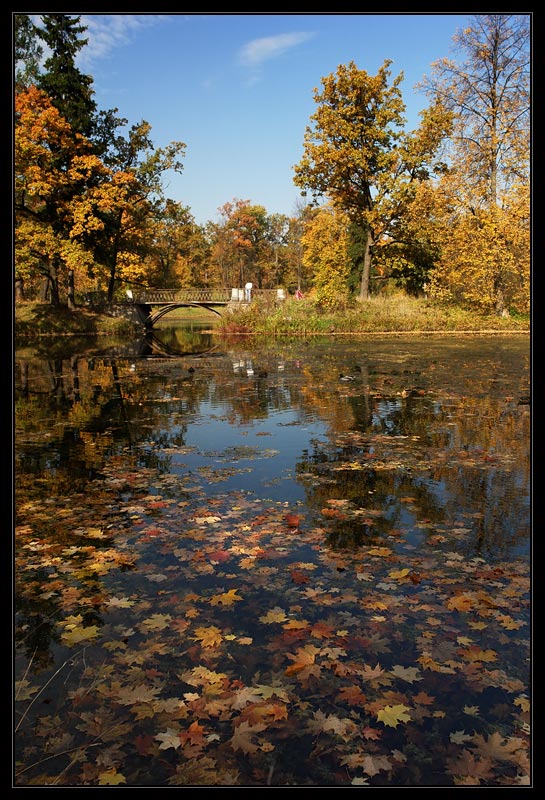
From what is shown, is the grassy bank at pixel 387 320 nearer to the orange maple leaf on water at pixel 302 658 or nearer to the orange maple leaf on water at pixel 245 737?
the orange maple leaf on water at pixel 302 658

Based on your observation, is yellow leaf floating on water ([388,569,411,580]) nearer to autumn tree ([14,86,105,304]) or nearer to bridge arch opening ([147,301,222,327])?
autumn tree ([14,86,105,304])

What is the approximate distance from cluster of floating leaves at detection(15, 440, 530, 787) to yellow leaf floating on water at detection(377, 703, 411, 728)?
12 mm

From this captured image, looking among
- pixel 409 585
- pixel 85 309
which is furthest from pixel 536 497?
pixel 85 309

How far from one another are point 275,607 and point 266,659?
2.21 ft

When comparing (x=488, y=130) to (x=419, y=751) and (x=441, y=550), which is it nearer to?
(x=441, y=550)

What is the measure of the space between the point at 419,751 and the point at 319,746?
0.52m

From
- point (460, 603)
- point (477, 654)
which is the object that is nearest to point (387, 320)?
point (460, 603)

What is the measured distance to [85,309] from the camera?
45.8 meters

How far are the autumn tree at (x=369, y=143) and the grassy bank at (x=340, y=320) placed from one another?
2929 millimetres

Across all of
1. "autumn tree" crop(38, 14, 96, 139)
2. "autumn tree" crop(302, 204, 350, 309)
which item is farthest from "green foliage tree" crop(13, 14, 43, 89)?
"autumn tree" crop(302, 204, 350, 309)

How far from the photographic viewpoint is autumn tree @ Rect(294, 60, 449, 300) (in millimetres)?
37844

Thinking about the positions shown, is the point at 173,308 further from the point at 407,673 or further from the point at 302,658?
the point at 407,673

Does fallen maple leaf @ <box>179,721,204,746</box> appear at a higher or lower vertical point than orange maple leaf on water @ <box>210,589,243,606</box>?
lower

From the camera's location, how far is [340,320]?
1484 inches
